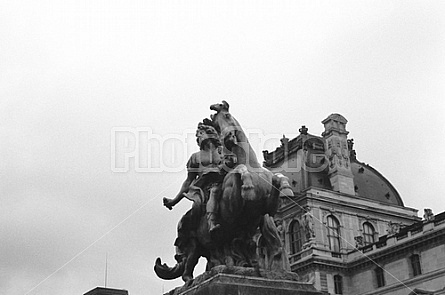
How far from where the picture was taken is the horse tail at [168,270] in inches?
335

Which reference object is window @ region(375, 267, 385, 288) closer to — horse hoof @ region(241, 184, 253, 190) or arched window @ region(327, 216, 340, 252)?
arched window @ region(327, 216, 340, 252)

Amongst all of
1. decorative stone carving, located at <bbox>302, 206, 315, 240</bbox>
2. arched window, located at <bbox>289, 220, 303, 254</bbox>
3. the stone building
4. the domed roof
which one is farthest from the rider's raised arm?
the domed roof

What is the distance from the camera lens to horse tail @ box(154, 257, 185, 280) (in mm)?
8516

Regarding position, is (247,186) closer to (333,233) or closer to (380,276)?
(380,276)

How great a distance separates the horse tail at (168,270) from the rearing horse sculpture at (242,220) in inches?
0.6

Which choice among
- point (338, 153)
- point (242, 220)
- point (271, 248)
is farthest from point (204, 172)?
point (338, 153)

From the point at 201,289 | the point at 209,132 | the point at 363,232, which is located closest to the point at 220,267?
the point at 201,289

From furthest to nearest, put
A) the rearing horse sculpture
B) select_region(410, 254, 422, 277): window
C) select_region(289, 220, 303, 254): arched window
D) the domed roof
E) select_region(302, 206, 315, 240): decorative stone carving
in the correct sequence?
the domed roof < select_region(289, 220, 303, 254): arched window < select_region(302, 206, 315, 240): decorative stone carving < select_region(410, 254, 422, 277): window < the rearing horse sculpture

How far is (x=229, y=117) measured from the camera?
28.5ft

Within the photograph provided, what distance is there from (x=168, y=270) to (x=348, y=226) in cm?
5593

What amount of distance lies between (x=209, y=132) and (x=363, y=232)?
Answer: 57800 millimetres

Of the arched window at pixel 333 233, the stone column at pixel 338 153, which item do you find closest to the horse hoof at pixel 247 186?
the arched window at pixel 333 233

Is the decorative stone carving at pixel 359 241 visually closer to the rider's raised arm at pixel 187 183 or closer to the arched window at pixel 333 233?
the arched window at pixel 333 233

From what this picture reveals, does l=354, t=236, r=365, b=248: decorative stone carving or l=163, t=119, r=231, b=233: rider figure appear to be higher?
l=354, t=236, r=365, b=248: decorative stone carving
